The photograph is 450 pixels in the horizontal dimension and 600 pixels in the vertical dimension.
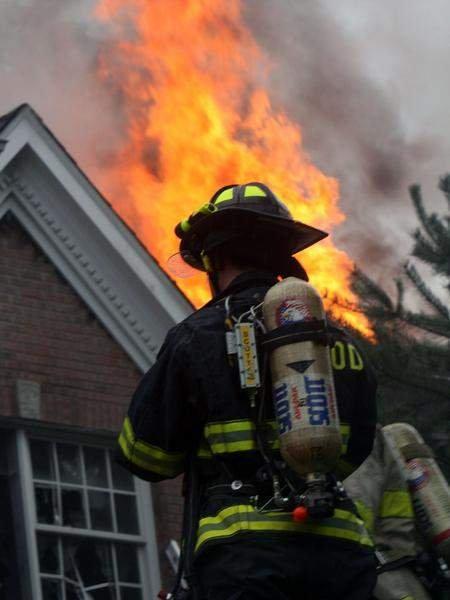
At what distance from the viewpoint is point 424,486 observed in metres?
6.48

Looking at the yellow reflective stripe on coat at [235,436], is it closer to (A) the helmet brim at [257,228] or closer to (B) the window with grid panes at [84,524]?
(A) the helmet brim at [257,228]

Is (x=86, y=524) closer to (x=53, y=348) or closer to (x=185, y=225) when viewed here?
(x=53, y=348)

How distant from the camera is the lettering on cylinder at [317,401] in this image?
470 cm

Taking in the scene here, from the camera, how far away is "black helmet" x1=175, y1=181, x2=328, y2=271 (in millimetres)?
5324

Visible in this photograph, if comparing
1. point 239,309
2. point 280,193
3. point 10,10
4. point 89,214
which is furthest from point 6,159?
point 239,309

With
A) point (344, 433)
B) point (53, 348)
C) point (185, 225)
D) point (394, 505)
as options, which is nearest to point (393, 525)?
point (394, 505)

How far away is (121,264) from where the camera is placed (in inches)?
435

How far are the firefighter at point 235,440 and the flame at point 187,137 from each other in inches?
263

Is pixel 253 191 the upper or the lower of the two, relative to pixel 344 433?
upper

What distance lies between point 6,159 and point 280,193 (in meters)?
3.13

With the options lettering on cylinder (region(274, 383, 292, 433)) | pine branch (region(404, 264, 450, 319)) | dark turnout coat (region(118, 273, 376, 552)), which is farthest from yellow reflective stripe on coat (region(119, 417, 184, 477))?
pine branch (region(404, 264, 450, 319))

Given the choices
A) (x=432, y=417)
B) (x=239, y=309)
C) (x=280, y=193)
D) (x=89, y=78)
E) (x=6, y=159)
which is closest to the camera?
(x=239, y=309)

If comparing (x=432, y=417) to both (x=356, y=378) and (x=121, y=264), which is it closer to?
(x=121, y=264)

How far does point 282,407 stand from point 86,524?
17.9ft
